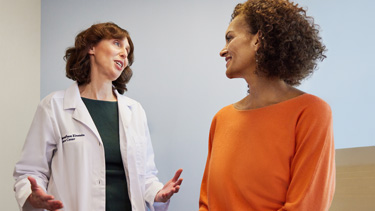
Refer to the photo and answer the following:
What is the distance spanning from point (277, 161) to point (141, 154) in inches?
35.3

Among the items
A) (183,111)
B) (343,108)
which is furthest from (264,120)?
(183,111)

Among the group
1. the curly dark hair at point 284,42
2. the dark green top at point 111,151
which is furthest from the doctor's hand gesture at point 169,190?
the curly dark hair at point 284,42

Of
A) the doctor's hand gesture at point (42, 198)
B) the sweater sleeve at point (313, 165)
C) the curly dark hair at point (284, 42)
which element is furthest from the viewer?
the doctor's hand gesture at point (42, 198)

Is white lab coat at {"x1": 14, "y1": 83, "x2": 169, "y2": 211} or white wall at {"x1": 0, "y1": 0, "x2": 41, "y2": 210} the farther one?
white wall at {"x1": 0, "y1": 0, "x2": 41, "y2": 210}

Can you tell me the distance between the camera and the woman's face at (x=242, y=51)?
1.29 metres

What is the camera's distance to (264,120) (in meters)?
1.20

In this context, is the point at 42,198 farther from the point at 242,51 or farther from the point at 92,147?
the point at 242,51

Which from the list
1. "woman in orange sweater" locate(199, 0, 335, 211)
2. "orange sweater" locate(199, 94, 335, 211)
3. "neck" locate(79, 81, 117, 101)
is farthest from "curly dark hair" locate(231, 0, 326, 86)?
"neck" locate(79, 81, 117, 101)

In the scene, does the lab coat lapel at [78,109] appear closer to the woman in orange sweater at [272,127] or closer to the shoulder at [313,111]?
the woman in orange sweater at [272,127]

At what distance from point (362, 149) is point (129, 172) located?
102 cm

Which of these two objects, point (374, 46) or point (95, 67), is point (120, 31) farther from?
point (374, 46)

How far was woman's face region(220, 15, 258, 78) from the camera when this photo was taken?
1288 mm

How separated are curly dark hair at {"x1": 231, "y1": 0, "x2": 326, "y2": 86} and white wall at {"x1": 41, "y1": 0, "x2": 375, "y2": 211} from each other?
2.78ft

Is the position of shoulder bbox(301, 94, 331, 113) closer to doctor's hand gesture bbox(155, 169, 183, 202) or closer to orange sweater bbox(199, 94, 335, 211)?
orange sweater bbox(199, 94, 335, 211)
